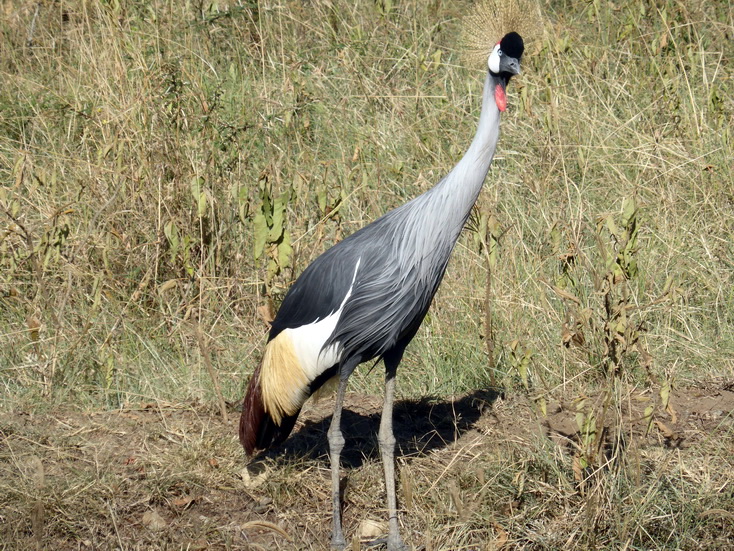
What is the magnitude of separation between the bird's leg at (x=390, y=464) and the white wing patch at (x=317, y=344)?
224mm

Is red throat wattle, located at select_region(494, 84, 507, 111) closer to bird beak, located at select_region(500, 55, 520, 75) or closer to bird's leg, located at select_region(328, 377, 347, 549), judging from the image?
bird beak, located at select_region(500, 55, 520, 75)

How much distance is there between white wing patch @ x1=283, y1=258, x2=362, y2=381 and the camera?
8.88 feet

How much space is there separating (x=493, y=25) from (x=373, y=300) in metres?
0.97

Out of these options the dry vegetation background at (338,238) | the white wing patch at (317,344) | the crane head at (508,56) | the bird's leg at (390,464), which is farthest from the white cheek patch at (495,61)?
the bird's leg at (390,464)

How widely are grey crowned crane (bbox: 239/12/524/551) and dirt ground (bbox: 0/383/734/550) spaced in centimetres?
17

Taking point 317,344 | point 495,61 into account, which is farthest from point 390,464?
point 495,61

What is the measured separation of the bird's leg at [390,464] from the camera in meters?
2.65

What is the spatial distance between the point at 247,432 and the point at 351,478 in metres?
0.40

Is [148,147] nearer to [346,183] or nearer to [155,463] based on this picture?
[346,183]

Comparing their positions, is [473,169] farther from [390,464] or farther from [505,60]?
[390,464]

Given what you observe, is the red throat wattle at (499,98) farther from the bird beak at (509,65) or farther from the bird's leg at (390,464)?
the bird's leg at (390,464)

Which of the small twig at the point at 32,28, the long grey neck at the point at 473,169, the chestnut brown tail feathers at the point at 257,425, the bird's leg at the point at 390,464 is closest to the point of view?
the long grey neck at the point at 473,169

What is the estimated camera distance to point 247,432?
291 centimetres

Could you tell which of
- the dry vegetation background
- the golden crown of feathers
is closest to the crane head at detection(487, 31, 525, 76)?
the golden crown of feathers
